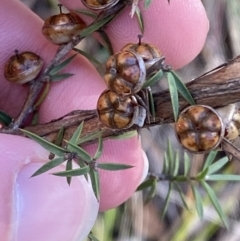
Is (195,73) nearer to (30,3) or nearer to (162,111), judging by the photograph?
(30,3)

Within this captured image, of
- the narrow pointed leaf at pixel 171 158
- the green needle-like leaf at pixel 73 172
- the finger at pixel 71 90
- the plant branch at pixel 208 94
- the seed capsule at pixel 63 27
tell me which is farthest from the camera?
the finger at pixel 71 90

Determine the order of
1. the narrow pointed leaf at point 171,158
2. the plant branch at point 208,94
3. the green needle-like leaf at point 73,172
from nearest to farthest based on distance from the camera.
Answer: the plant branch at point 208,94, the green needle-like leaf at point 73,172, the narrow pointed leaf at point 171,158

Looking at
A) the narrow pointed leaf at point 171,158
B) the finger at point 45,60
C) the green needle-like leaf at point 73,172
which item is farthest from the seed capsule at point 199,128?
the finger at point 45,60

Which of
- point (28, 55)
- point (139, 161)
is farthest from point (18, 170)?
point (139, 161)

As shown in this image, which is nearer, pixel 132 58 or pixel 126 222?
pixel 132 58

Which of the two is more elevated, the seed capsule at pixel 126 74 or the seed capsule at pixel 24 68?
the seed capsule at pixel 126 74

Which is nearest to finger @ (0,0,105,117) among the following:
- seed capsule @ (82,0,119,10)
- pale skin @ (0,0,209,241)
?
pale skin @ (0,0,209,241)

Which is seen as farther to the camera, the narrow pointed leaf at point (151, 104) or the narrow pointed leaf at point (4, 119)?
the narrow pointed leaf at point (4, 119)

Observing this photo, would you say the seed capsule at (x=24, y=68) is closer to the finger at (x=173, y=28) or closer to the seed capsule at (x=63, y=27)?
the seed capsule at (x=63, y=27)

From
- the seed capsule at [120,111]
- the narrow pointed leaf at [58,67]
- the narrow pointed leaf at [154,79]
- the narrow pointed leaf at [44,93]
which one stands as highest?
the narrow pointed leaf at [154,79]
